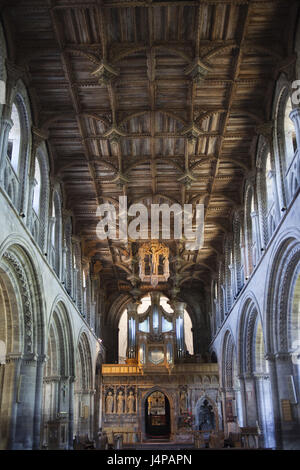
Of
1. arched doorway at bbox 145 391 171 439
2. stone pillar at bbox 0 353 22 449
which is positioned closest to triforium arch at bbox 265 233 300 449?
stone pillar at bbox 0 353 22 449

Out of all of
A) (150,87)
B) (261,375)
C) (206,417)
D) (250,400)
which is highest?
(150,87)

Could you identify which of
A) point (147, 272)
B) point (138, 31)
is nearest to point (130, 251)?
point (147, 272)

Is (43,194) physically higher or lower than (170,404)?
higher

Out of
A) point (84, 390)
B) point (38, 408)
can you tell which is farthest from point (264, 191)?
point (84, 390)

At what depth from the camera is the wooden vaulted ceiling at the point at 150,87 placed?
13.6m

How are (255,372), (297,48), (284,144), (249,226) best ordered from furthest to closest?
(255,372) → (249,226) → (284,144) → (297,48)

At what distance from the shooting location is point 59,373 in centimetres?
2166

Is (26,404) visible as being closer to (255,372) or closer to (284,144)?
(255,372)

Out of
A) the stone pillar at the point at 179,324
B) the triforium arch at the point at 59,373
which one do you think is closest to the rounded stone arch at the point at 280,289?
the triforium arch at the point at 59,373

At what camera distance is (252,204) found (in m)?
21.1

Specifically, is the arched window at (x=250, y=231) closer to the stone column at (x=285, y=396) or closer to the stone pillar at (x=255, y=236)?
the stone pillar at (x=255, y=236)

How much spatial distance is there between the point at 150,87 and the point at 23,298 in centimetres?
761

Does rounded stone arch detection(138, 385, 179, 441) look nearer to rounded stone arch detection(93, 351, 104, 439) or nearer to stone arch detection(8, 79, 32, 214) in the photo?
rounded stone arch detection(93, 351, 104, 439)

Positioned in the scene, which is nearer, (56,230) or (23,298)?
(23,298)
